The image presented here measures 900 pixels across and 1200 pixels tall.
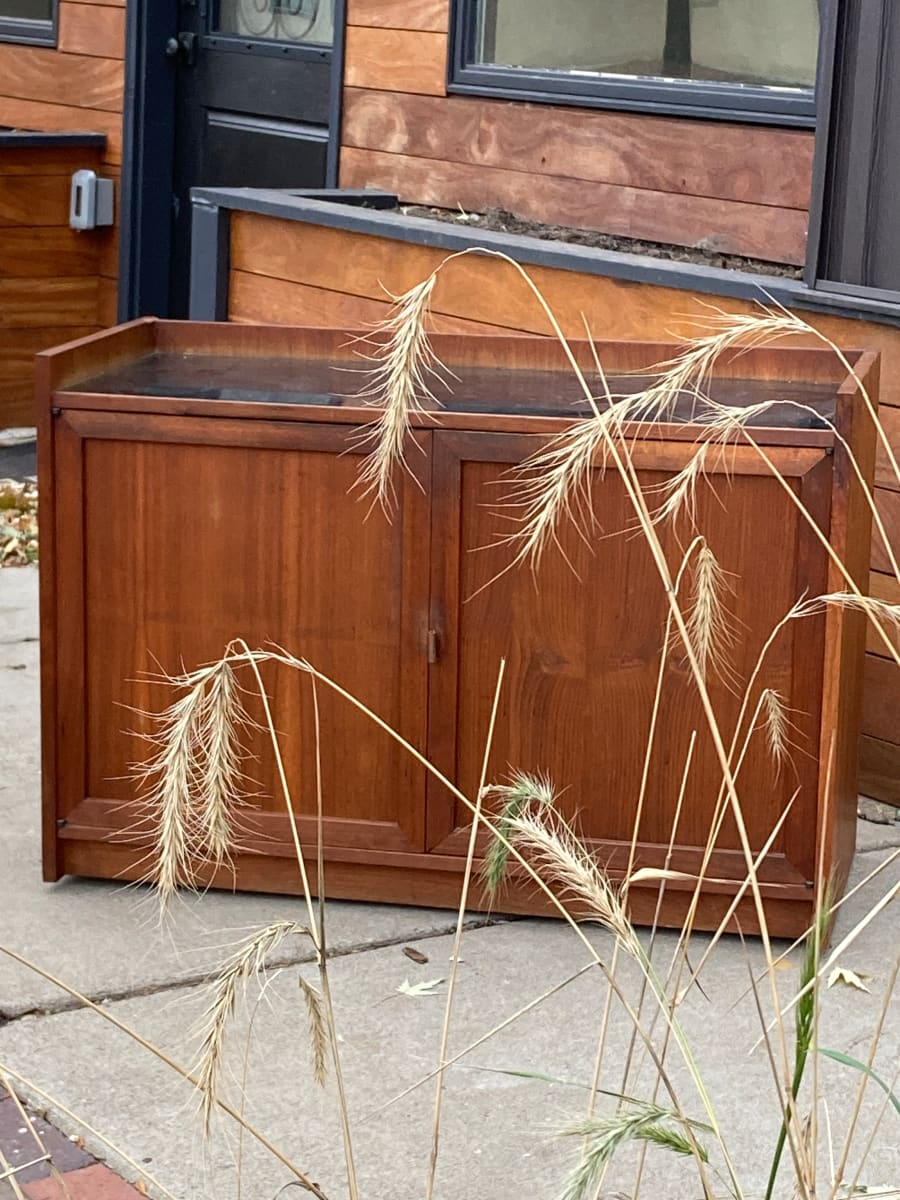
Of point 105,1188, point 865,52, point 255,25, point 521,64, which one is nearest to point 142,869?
point 105,1188

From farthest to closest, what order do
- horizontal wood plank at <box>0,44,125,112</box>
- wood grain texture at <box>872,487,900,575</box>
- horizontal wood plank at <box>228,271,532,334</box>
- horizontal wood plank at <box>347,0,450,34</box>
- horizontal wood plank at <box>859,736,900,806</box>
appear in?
1. horizontal wood plank at <box>0,44,125,112</box>
2. horizontal wood plank at <box>347,0,450,34</box>
3. horizontal wood plank at <box>228,271,532,334</box>
4. horizontal wood plank at <box>859,736,900,806</box>
5. wood grain texture at <box>872,487,900,575</box>

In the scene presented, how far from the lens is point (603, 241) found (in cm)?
511

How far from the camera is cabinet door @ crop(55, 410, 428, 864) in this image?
10.3 ft

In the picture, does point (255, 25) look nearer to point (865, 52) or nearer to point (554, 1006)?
point (865, 52)

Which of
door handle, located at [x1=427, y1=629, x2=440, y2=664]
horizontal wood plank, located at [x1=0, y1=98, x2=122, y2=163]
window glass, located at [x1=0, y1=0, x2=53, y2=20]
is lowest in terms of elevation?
door handle, located at [x1=427, y1=629, x2=440, y2=664]

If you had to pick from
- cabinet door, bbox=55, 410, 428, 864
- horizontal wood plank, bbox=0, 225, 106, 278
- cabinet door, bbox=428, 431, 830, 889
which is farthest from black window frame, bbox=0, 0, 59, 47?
cabinet door, bbox=428, 431, 830, 889

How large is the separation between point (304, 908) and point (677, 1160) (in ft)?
3.52

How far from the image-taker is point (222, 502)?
10.5 feet

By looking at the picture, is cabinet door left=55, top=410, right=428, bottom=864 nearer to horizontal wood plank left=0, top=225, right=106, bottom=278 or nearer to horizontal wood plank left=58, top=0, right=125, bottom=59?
horizontal wood plank left=0, top=225, right=106, bottom=278

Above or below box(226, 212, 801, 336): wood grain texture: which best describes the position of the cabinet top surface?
below

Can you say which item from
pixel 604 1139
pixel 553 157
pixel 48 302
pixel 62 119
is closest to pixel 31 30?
pixel 62 119

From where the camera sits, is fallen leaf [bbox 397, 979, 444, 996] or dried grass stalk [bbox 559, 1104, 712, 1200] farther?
fallen leaf [bbox 397, 979, 444, 996]

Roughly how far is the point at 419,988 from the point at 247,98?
4801 mm

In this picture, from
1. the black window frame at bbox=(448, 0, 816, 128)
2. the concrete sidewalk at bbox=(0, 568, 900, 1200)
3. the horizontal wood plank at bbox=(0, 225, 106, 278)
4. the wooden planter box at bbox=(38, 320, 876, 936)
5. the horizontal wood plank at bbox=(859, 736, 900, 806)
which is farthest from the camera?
the horizontal wood plank at bbox=(0, 225, 106, 278)
